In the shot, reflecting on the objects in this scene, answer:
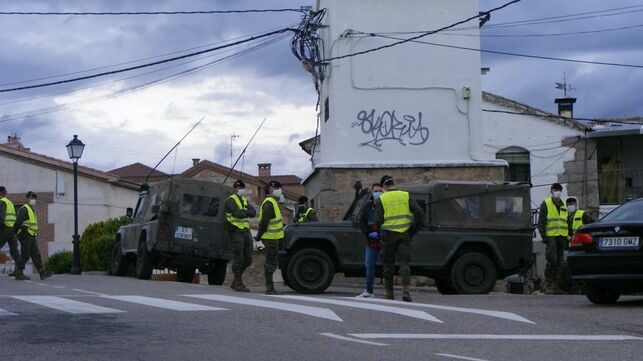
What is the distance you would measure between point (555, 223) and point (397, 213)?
Result: 5090 mm

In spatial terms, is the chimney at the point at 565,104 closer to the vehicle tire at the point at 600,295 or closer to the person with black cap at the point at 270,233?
the person with black cap at the point at 270,233

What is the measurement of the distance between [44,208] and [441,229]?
94.2 feet

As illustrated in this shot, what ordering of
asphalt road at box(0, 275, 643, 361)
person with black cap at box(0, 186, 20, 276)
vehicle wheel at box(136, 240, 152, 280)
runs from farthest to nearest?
vehicle wheel at box(136, 240, 152, 280), person with black cap at box(0, 186, 20, 276), asphalt road at box(0, 275, 643, 361)

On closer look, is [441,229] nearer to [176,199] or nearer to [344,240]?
[344,240]

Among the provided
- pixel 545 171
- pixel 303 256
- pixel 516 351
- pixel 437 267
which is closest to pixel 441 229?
pixel 437 267

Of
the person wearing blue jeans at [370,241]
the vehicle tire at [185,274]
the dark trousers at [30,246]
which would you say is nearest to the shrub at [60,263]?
the vehicle tire at [185,274]

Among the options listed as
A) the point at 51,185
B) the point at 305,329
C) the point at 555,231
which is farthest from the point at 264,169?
the point at 305,329

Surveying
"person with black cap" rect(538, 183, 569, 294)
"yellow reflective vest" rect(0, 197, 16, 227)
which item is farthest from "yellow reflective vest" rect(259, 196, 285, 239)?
"yellow reflective vest" rect(0, 197, 16, 227)

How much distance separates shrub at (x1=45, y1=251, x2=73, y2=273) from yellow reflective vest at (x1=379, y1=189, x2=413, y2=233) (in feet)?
67.1

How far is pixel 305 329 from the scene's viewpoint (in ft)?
32.7

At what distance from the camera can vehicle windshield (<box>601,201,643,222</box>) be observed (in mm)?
13328

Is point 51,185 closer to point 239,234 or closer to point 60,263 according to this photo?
point 60,263

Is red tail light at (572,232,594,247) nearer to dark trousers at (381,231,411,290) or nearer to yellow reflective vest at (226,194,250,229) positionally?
dark trousers at (381,231,411,290)

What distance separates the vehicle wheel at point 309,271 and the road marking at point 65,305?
4073 millimetres
